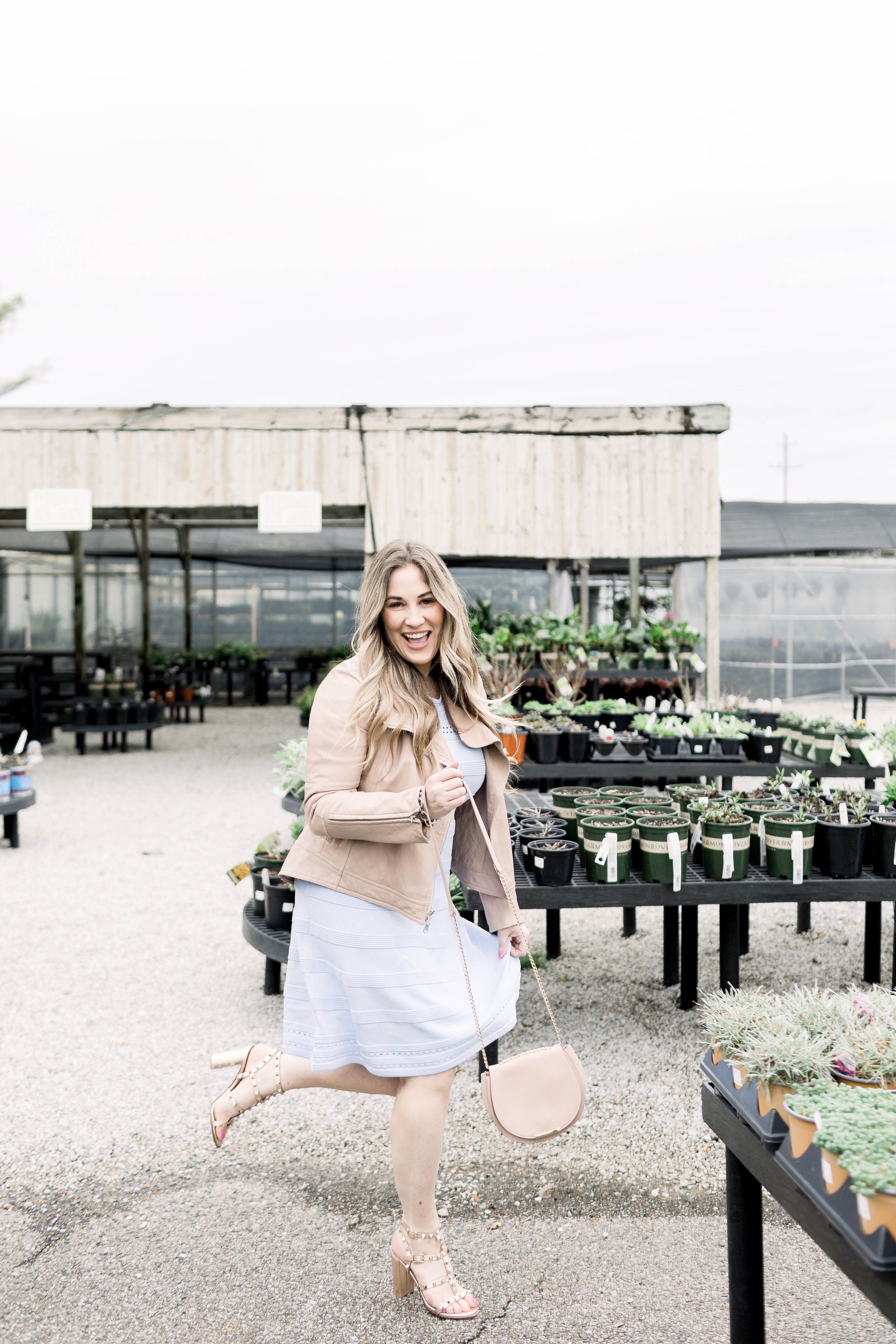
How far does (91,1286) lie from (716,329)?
98.4 feet

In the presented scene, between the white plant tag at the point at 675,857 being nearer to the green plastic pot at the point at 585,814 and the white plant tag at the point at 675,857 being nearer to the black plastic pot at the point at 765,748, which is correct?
the green plastic pot at the point at 585,814

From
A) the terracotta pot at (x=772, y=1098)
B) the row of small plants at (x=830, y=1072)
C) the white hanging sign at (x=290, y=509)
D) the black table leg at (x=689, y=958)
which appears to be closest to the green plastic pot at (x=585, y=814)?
the black table leg at (x=689, y=958)

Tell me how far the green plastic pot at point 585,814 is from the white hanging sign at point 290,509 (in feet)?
22.7

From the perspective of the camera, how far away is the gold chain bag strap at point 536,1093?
1754 millimetres

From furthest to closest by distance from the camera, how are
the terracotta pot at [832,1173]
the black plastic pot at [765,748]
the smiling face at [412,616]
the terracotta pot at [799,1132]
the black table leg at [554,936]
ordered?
1. the black plastic pot at [765,748]
2. the black table leg at [554,936]
3. the smiling face at [412,616]
4. the terracotta pot at [799,1132]
5. the terracotta pot at [832,1173]

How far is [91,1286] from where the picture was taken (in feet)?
6.66

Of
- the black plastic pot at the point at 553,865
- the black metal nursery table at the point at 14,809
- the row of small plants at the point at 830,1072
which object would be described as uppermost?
the row of small plants at the point at 830,1072

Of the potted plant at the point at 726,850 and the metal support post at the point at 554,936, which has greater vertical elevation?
the potted plant at the point at 726,850

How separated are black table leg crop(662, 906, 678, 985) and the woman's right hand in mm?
2278

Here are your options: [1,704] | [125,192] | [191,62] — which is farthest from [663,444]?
[125,192]

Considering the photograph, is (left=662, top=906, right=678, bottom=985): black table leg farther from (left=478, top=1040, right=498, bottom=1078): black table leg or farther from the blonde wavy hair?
the blonde wavy hair

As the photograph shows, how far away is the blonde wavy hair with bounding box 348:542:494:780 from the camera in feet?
6.17

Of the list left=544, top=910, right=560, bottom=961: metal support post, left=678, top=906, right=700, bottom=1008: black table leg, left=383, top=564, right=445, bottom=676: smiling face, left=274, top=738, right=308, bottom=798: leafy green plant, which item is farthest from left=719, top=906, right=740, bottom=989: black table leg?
left=274, top=738, right=308, bottom=798: leafy green plant

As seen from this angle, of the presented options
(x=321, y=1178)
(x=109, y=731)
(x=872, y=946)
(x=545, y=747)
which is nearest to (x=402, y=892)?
(x=321, y=1178)
